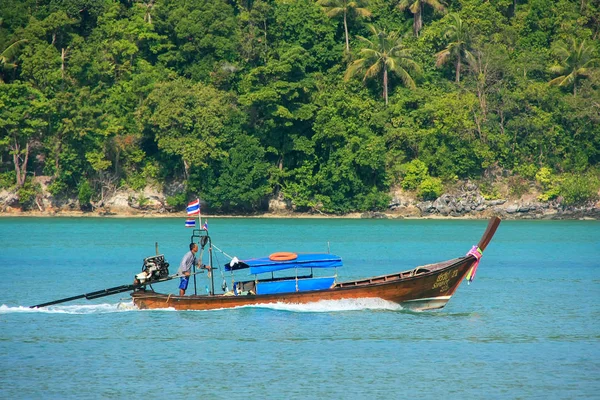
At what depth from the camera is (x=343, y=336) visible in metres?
26.5

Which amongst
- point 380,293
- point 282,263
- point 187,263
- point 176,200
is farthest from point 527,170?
point 187,263

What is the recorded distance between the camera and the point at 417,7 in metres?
79.9

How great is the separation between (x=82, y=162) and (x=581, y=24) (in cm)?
4064

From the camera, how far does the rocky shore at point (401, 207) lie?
74.1 m

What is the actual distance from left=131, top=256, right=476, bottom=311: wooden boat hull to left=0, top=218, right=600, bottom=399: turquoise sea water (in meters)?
0.44

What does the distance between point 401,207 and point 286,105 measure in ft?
38.8

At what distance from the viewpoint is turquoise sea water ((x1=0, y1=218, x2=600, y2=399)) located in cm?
2150

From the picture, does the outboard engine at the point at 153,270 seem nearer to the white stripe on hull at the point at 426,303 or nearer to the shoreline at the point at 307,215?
the white stripe on hull at the point at 426,303

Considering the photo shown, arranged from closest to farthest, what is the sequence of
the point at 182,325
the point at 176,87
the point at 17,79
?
1. the point at 182,325
2. the point at 176,87
3. the point at 17,79

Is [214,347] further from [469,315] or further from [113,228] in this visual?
[113,228]

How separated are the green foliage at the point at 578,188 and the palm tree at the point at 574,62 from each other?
22.7ft

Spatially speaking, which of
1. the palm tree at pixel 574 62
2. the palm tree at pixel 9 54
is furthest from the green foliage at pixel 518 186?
the palm tree at pixel 9 54

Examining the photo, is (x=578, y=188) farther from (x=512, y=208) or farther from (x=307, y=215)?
(x=307, y=215)

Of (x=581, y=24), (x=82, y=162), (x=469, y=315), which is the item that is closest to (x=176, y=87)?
(x=82, y=162)
